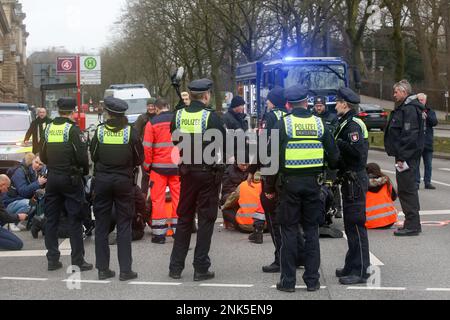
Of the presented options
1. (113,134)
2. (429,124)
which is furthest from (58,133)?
(429,124)

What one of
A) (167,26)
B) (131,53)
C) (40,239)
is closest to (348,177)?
(40,239)

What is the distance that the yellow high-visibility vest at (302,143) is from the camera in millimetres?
6824

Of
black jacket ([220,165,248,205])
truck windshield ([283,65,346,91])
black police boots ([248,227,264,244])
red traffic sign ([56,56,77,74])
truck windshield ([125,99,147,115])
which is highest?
red traffic sign ([56,56,77,74])

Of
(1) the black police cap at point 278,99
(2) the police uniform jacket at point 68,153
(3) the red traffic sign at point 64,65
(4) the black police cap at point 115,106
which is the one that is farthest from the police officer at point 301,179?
(3) the red traffic sign at point 64,65

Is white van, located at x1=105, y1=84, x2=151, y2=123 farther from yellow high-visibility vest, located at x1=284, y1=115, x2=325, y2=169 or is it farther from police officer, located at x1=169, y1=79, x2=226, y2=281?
yellow high-visibility vest, located at x1=284, y1=115, x2=325, y2=169

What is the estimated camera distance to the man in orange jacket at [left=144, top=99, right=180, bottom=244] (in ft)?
31.7

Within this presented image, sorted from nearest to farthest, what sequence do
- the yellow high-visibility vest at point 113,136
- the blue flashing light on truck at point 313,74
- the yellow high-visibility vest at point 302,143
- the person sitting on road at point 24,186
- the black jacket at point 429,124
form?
the yellow high-visibility vest at point 302,143
the yellow high-visibility vest at point 113,136
the person sitting on road at point 24,186
the black jacket at point 429,124
the blue flashing light on truck at point 313,74

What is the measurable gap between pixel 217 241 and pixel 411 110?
3.06 metres

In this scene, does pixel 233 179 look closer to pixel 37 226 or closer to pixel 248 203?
pixel 248 203

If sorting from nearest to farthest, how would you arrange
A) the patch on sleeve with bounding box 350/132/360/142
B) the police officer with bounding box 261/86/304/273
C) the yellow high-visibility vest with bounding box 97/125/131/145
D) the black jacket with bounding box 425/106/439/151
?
the patch on sleeve with bounding box 350/132/360/142 < the police officer with bounding box 261/86/304/273 < the yellow high-visibility vest with bounding box 97/125/131/145 < the black jacket with bounding box 425/106/439/151

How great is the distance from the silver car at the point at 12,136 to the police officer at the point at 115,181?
1039 centimetres

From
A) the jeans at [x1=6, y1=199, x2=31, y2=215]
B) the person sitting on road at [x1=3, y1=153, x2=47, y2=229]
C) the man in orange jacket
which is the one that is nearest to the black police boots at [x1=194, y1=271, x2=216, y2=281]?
the man in orange jacket

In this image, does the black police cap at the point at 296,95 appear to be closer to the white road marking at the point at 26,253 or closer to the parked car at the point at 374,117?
the white road marking at the point at 26,253

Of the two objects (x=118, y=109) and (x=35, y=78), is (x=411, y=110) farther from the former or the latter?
(x=35, y=78)
